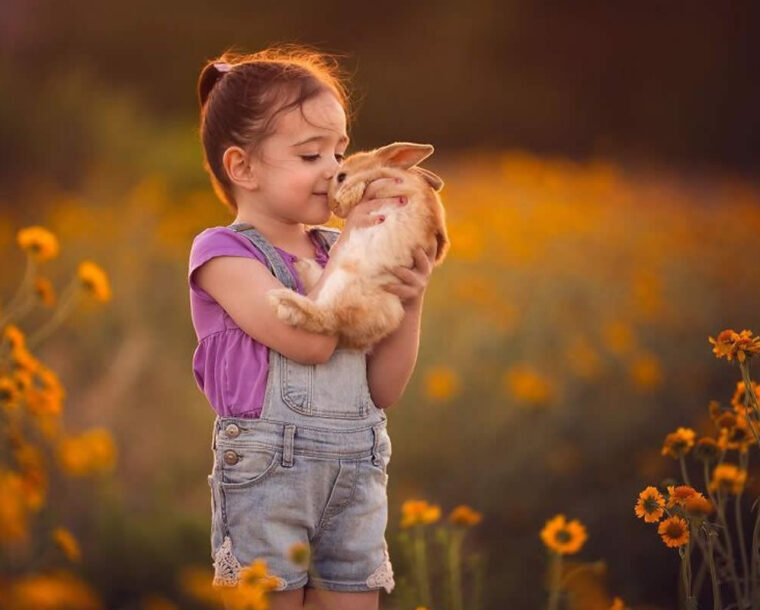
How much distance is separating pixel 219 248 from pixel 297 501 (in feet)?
1.59

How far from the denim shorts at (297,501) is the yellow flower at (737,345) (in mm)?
673

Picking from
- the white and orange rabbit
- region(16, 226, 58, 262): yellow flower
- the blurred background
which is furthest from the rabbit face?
the blurred background

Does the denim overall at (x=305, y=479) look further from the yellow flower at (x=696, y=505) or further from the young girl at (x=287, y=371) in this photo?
the yellow flower at (x=696, y=505)

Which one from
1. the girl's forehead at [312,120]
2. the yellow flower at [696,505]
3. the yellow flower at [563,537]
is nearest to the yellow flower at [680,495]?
the yellow flower at [696,505]

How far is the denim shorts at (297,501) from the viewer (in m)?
1.86

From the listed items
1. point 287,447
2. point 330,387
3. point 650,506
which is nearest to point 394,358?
point 330,387

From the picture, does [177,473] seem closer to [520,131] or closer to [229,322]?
[229,322]

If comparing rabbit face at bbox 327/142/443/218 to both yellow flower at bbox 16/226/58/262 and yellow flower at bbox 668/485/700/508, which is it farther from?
yellow flower at bbox 16/226/58/262

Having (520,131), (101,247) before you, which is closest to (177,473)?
(101,247)

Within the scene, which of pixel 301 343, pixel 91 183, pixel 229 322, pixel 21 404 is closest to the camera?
pixel 301 343

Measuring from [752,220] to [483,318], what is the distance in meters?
1.71

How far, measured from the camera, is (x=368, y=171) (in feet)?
6.34

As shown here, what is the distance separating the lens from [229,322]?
1.98m

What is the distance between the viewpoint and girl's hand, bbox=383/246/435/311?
191cm
